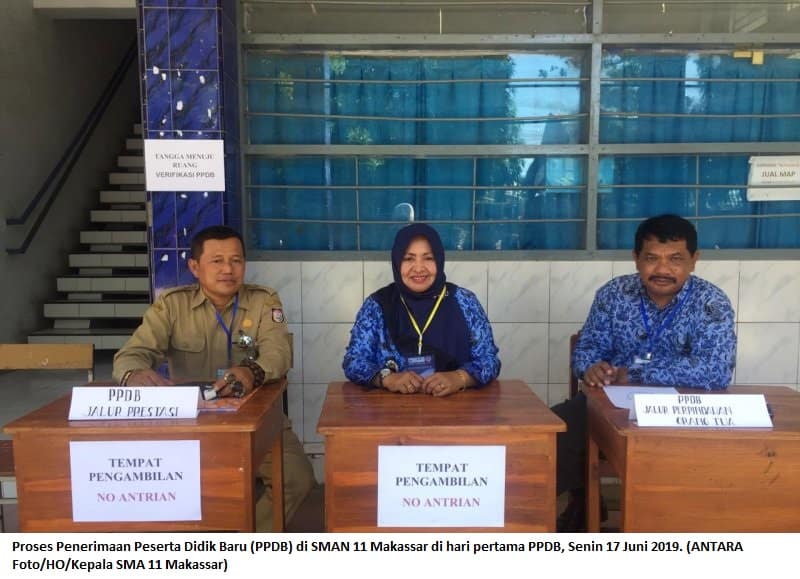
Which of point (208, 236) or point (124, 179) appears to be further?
point (124, 179)

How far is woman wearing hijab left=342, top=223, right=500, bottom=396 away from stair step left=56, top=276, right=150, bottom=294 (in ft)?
12.7

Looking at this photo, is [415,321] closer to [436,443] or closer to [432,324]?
[432,324]

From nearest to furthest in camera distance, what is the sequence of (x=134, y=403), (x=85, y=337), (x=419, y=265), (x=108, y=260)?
(x=134, y=403) < (x=419, y=265) < (x=85, y=337) < (x=108, y=260)

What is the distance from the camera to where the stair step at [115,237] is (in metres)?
5.62

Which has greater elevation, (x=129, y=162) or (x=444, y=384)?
(x=129, y=162)

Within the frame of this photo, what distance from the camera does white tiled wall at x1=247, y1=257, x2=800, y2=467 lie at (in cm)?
326

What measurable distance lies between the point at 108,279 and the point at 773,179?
5237 mm

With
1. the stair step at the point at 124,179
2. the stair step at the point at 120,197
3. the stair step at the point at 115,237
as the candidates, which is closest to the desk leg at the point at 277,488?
the stair step at the point at 115,237

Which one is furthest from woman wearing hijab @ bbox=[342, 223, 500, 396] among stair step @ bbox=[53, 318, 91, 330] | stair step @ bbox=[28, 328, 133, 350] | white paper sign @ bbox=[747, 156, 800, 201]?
stair step @ bbox=[53, 318, 91, 330]

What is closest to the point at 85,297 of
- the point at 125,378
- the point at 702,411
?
the point at 125,378

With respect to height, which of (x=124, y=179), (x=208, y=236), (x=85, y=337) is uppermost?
(x=124, y=179)

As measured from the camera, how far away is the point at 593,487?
194 cm

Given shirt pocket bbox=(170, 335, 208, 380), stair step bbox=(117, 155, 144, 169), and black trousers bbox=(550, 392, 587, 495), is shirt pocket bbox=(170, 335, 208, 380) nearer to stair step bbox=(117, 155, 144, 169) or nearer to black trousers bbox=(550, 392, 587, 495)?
black trousers bbox=(550, 392, 587, 495)

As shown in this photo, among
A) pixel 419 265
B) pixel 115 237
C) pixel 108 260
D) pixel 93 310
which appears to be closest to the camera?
pixel 419 265
